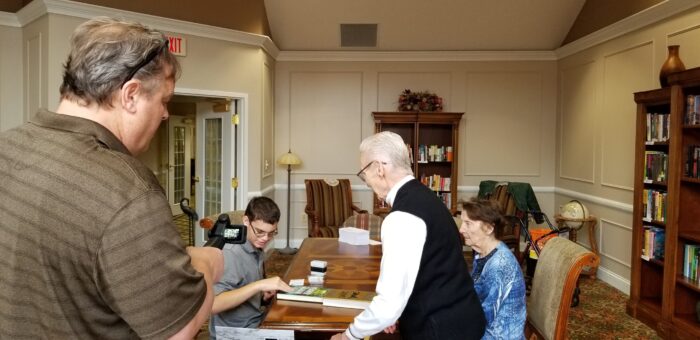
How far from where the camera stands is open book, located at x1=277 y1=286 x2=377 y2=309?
2.10m

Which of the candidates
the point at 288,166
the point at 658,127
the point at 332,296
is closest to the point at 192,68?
the point at 288,166

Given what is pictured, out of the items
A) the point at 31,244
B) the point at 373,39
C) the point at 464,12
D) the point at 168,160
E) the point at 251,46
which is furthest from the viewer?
the point at 168,160

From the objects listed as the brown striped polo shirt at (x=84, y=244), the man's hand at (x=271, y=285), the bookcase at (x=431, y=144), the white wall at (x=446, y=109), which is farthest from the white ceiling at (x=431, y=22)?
the brown striped polo shirt at (x=84, y=244)

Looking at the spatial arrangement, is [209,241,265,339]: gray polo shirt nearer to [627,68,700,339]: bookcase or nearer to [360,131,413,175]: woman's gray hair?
[360,131,413,175]: woman's gray hair

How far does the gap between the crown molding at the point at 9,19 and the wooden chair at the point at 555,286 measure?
4.91m

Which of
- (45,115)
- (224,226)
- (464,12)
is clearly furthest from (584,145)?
(45,115)

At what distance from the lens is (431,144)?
6.71m

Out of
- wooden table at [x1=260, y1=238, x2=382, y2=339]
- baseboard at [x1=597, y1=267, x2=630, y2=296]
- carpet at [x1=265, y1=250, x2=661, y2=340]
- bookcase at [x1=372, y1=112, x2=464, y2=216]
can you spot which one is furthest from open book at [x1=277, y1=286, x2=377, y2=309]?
bookcase at [x1=372, y1=112, x2=464, y2=216]

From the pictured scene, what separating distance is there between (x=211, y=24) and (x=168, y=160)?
16.1 feet

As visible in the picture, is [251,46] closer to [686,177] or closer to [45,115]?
[686,177]

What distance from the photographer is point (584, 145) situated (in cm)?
577

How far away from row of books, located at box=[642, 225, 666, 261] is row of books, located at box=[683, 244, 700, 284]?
0.89 feet

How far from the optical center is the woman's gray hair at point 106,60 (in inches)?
33.1

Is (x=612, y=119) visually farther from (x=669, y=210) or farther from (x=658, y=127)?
(x=669, y=210)
